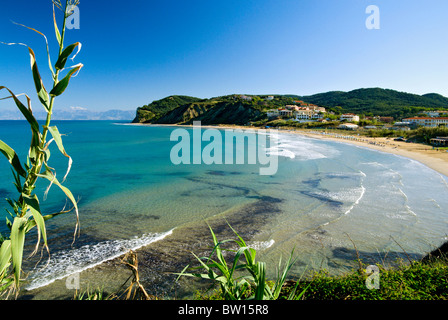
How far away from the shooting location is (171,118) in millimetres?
154125

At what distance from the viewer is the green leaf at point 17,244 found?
117cm

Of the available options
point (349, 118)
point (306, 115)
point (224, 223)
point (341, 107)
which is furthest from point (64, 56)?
point (341, 107)

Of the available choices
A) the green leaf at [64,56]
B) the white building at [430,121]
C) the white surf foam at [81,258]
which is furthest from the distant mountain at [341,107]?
the green leaf at [64,56]

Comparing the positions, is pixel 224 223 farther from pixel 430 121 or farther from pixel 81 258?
pixel 430 121

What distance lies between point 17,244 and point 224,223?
33.2 feet

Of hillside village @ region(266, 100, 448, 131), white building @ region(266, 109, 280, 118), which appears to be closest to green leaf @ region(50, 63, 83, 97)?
hillside village @ region(266, 100, 448, 131)

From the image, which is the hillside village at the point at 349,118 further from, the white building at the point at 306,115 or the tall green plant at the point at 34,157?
the tall green plant at the point at 34,157

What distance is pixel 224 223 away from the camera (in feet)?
35.9

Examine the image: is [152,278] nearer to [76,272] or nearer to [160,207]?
[76,272]

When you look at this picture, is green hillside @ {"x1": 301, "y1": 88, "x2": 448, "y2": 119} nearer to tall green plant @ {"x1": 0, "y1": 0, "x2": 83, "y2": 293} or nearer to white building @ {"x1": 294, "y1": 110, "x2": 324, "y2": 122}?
white building @ {"x1": 294, "y1": 110, "x2": 324, "y2": 122}

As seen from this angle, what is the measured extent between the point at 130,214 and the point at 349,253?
387 inches

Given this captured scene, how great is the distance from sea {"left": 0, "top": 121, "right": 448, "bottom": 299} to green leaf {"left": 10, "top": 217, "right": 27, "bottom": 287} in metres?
1.07

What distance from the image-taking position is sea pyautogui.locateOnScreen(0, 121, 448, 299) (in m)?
7.23

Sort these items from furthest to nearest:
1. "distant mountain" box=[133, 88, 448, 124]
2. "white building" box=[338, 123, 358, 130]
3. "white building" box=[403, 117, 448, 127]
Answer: "distant mountain" box=[133, 88, 448, 124] < "white building" box=[338, 123, 358, 130] < "white building" box=[403, 117, 448, 127]
